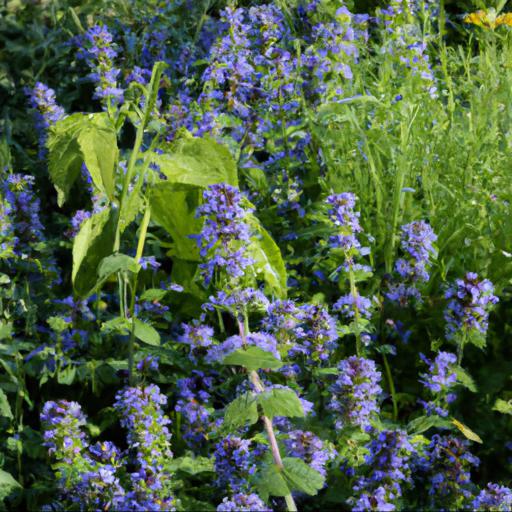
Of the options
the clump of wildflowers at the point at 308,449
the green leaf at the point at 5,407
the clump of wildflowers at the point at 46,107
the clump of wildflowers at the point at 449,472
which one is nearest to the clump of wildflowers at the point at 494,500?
the clump of wildflowers at the point at 449,472

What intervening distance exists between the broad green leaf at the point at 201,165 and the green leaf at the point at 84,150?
0.50ft

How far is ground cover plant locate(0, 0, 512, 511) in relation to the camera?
6.64ft

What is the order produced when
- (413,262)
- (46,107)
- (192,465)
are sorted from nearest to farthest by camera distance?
1. (192,465)
2. (413,262)
3. (46,107)

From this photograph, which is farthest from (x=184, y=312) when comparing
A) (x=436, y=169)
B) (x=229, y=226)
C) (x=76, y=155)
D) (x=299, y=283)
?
(x=436, y=169)

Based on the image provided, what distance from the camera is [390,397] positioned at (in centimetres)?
251

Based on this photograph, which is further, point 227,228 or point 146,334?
point 146,334

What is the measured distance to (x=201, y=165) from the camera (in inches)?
98.7

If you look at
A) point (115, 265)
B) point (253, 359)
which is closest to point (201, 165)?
point (115, 265)

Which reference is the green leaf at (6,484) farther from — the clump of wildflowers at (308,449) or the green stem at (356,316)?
the green stem at (356,316)

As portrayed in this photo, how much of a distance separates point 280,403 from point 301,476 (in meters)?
0.17

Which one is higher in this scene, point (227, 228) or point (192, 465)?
point (227, 228)

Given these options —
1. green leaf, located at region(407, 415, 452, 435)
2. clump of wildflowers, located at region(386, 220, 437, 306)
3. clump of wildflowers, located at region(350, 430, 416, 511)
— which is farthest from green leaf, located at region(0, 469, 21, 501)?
clump of wildflowers, located at region(386, 220, 437, 306)

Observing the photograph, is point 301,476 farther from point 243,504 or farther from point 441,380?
point 441,380

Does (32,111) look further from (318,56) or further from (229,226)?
(229,226)
